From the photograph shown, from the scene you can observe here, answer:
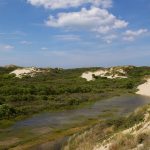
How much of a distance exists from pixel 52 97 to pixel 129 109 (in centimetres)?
1520

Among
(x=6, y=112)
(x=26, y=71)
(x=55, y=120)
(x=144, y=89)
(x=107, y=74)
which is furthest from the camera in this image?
(x=26, y=71)

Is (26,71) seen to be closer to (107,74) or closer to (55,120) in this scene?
(107,74)

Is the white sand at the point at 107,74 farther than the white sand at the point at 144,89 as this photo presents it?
Yes

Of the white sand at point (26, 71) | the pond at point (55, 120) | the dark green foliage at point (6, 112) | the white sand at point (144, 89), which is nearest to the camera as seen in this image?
the pond at point (55, 120)

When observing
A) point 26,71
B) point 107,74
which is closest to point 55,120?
point 107,74

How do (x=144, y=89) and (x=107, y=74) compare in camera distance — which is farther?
(x=107, y=74)

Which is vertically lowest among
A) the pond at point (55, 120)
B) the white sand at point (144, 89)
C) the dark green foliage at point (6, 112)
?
the pond at point (55, 120)

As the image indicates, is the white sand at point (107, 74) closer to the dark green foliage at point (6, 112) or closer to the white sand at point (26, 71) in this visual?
the white sand at point (26, 71)

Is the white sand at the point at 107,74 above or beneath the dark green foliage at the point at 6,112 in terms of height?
above

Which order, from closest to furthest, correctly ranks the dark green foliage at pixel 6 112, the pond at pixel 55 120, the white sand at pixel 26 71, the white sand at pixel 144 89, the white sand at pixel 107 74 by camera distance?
1. the pond at pixel 55 120
2. the dark green foliage at pixel 6 112
3. the white sand at pixel 144 89
4. the white sand at pixel 107 74
5. the white sand at pixel 26 71

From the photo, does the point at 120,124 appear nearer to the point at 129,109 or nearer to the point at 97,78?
the point at 129,109

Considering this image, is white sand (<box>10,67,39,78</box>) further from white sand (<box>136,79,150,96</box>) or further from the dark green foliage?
the dark green foliage

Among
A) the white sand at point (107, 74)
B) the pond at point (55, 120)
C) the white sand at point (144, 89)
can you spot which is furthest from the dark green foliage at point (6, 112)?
the white sand at point (107, 74)

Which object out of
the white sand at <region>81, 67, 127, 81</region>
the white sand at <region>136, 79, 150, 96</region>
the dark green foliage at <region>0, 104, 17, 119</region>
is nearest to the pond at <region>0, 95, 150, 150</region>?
the dark green foliage at <region>0, 104, 17, 119</region>
